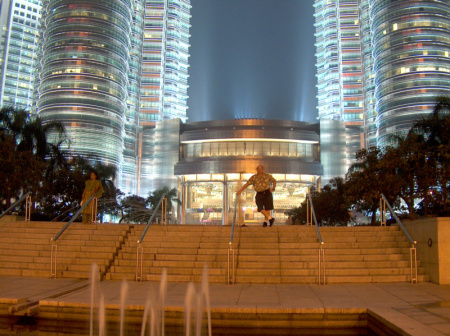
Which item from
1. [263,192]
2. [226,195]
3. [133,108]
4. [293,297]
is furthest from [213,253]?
[133,108]

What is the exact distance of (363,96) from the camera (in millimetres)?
138125

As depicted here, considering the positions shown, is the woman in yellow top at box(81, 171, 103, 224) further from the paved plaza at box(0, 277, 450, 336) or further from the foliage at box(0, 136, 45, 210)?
the foliage at box(0, 136, 45, 210)

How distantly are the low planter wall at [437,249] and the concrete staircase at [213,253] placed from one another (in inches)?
13.6

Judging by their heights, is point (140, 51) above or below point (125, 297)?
above

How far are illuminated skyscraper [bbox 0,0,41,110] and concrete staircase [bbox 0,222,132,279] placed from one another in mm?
153223

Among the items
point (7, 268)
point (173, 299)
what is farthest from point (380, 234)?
point (7, 268)

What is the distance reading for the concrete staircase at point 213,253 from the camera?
11375 millimetres

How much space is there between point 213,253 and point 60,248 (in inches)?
182

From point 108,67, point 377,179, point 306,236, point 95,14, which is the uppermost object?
point 95,14

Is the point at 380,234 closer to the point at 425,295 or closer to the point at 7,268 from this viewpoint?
the point at 425,295

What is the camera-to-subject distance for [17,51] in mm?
160000

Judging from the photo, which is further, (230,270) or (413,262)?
(413,262)

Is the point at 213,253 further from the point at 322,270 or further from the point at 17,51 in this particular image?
the point at 17,51

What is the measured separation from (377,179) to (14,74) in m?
165
